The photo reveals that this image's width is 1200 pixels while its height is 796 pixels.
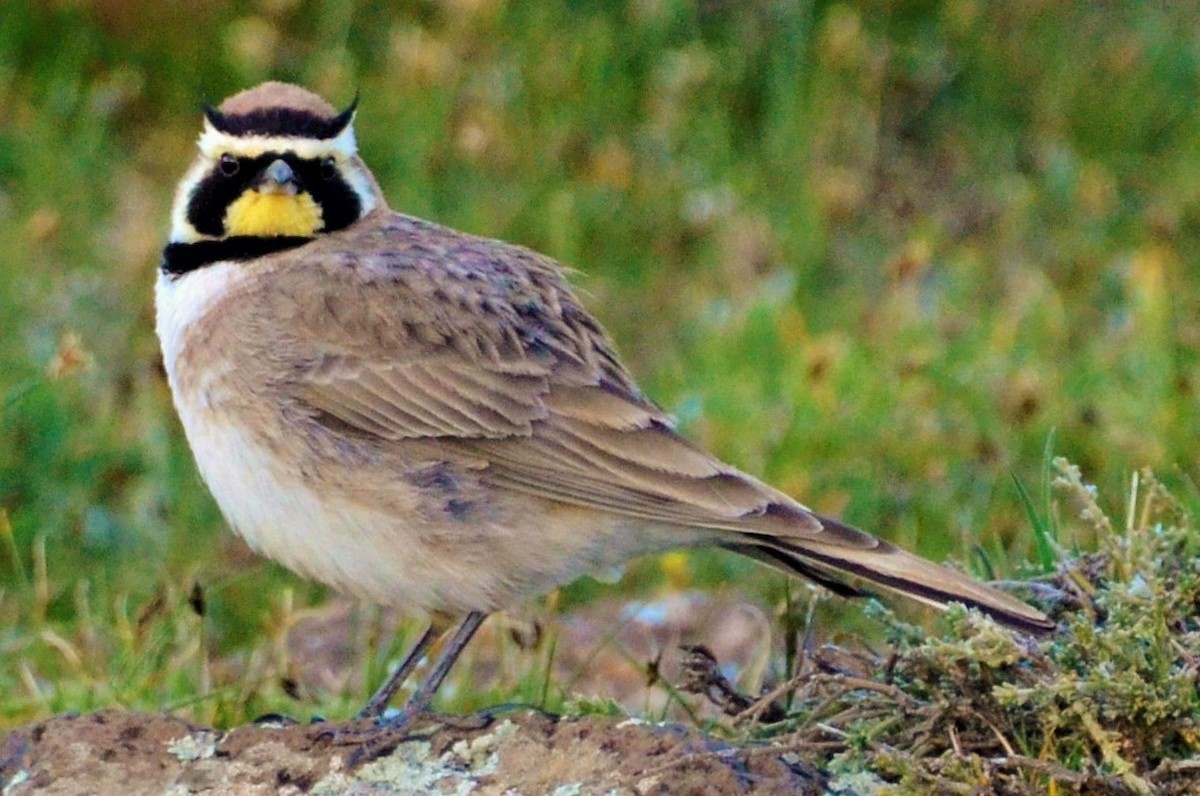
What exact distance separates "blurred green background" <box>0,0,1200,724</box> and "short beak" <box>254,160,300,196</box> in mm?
1277

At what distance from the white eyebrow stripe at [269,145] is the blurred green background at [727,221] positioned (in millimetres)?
1296

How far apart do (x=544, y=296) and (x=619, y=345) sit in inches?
129

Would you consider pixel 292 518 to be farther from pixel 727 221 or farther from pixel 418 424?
pixel 727 221

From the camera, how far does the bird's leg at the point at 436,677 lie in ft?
13.2

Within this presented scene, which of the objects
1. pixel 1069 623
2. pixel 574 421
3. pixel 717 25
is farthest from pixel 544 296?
pixel 717 25

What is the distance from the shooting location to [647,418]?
14.5ft

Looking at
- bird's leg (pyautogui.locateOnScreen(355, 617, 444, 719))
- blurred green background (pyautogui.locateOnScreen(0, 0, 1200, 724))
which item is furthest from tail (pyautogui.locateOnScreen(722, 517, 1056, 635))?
blurred green background (pyautogui.locateOnScreen(0, 0, 1200, 724))

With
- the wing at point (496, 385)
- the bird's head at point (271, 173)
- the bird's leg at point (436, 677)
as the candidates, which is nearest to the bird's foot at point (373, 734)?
the bird's leg at point (436, 677)

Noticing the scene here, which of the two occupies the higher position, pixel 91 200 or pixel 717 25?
pixel 717 25

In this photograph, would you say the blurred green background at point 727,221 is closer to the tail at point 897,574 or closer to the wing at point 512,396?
the wing at point 512,396

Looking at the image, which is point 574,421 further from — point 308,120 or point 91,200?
point 91,200

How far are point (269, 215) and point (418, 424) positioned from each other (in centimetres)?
69

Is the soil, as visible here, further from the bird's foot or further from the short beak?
the short beak

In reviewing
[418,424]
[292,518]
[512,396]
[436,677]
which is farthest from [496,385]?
[436,677]
